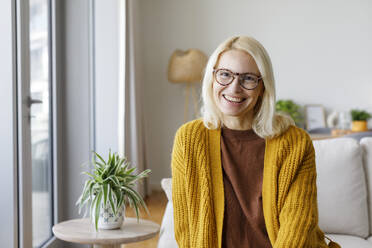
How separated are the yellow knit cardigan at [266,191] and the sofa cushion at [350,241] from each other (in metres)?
0.58

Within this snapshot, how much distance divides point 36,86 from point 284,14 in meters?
3.41

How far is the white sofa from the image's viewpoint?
6.87ft

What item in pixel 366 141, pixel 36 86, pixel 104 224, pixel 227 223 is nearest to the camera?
pixel 227 223

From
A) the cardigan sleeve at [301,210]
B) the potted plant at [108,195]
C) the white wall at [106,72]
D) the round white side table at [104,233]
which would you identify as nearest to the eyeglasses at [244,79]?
the cardigan sleeve at [301,210]

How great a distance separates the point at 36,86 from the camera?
101 inches

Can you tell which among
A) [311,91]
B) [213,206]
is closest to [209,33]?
[311,91]

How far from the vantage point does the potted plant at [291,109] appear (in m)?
4.87

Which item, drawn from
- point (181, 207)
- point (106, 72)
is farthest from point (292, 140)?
point (106, 72)

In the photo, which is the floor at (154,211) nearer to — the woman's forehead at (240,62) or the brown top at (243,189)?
the brown top at (243,189)

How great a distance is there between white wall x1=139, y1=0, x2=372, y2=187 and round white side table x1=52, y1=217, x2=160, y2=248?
3.12 metres

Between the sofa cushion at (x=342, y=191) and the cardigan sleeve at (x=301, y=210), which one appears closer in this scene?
the cardigan sleeve at (x=301, y=210)

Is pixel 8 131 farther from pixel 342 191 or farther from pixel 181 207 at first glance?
pixel 342 191

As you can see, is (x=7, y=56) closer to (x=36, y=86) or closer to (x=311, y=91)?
(x=36, y=86)

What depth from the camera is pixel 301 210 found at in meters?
1.36
